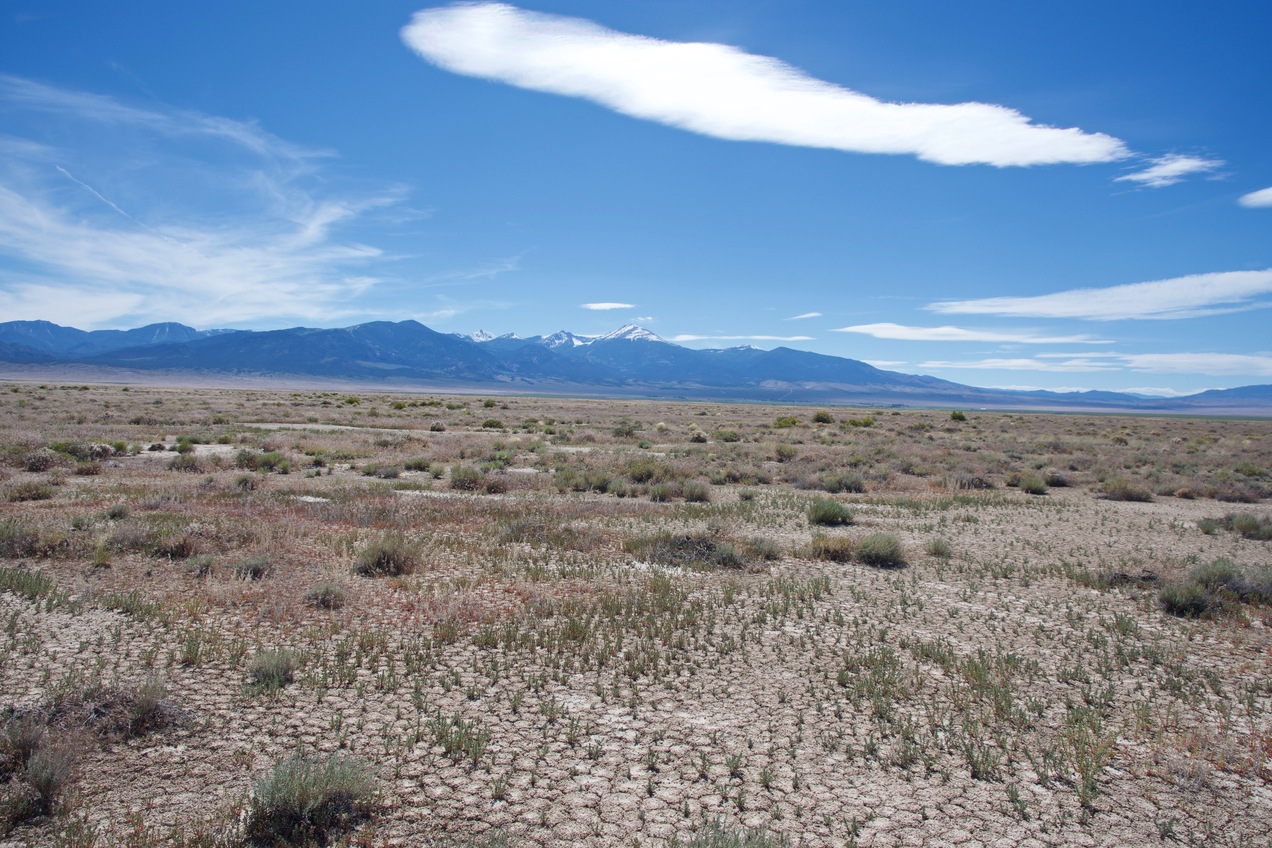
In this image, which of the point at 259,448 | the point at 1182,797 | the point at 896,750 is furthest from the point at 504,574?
the point at 259,448

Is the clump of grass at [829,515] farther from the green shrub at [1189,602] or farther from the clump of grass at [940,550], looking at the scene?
the green shrub at [1189,602]

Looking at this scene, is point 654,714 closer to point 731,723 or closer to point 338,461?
point 731,723

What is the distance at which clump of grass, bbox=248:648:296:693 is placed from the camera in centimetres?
666

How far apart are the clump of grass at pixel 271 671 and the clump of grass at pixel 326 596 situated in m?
2.15

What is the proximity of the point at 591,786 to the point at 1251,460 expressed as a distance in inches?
1641

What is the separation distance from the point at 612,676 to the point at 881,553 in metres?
7.29

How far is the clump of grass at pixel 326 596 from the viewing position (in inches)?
361


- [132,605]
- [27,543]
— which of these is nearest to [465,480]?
[27,543]

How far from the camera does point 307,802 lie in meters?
4.66

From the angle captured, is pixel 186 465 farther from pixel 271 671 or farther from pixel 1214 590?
pixel 1214 590

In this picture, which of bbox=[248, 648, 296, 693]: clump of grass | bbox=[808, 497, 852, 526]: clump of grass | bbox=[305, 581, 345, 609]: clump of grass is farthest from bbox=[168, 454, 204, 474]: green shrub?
bbox=[808, 497, 852, 526]: clump of grass

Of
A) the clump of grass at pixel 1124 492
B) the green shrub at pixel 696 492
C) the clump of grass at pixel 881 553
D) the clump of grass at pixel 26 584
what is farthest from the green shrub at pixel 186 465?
the clump of grass at pixel 1124 492

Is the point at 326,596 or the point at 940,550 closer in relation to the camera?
the point at 326,596

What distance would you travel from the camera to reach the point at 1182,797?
18.0ft
